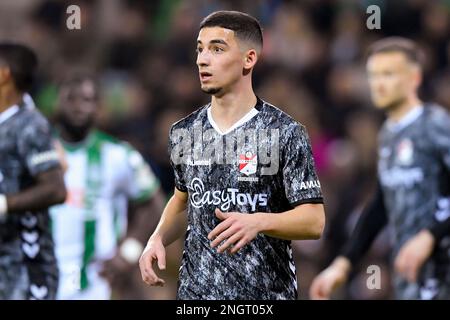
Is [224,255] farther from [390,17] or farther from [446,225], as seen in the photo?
[390,17]

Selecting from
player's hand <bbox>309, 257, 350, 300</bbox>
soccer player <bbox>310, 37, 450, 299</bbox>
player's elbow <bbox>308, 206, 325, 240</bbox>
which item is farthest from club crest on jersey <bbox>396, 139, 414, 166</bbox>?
player's elbow <bbox>308, 206, 325, 240</bbox>

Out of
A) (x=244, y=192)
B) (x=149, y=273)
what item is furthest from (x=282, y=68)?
(x=149, y=273)

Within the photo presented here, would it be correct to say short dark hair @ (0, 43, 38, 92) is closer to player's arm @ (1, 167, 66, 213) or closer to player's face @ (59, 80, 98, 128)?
player's arm @ (1, 167, 66, 213)

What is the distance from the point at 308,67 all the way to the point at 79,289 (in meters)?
3.74

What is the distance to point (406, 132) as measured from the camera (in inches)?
336

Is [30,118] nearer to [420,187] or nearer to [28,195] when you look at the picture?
[28,195]

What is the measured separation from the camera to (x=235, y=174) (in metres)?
5.11

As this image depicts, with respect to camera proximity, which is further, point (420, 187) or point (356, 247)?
point (420, 187)

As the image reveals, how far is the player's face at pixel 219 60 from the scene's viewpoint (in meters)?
5.05

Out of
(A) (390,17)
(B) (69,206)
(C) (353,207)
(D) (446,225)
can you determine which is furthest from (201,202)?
(A) (390,17)

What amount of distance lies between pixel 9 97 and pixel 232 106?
280 cm

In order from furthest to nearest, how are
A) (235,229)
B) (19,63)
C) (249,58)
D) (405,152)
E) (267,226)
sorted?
(405,152)
(19,63)
(249,58)
(267,226)
(235,229)

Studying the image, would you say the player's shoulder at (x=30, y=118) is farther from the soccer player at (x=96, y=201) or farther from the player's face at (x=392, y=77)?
the player's face at (x=392, y=77)
